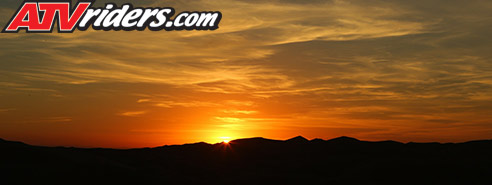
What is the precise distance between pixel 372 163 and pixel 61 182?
30.5 metres

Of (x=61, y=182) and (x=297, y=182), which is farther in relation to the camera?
(x=297, y=182)

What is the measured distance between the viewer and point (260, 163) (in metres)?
65.8

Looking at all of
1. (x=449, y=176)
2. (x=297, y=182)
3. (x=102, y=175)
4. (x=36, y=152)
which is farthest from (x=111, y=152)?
(x=449, y=176)

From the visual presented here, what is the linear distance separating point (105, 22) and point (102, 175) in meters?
13.9

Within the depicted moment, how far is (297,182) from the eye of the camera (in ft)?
161

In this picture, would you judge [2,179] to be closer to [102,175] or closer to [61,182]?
[61,182]

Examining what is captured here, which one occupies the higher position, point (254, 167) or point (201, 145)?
point (201, 145)

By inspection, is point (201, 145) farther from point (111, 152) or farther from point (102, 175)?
point (102, 175)

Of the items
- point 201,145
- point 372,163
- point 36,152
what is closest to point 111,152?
point 201,145

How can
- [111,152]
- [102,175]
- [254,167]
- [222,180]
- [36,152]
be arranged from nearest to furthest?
1. [102,175]
2. [36,152]
3. [222,180]
4. [254,167]
5. [111,152]

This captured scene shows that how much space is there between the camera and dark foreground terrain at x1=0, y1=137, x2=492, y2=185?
44.1m

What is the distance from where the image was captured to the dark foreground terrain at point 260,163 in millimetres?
44094

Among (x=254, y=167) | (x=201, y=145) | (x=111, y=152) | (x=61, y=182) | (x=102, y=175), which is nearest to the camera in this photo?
(x=61, y=182)

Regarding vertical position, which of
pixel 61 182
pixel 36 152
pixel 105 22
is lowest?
pixel 61 182
